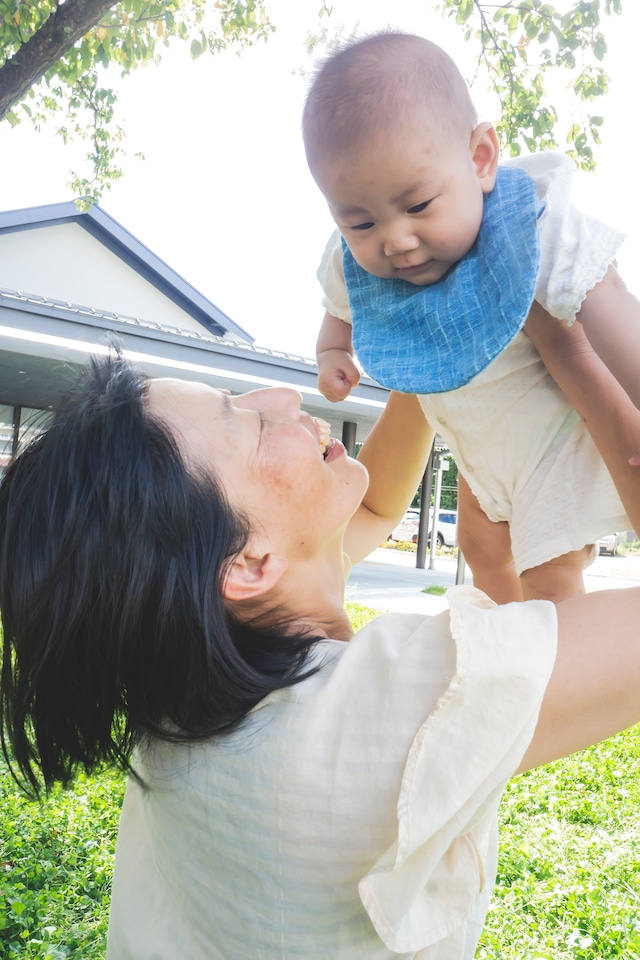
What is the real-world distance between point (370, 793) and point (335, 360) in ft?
3.43

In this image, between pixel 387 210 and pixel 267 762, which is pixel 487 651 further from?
pixel 387 210

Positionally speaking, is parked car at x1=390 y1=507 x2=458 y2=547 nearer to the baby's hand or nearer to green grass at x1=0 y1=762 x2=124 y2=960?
green grass at x1=0 y1=762 x2=124 y2=960

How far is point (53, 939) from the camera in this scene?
2.32 metres

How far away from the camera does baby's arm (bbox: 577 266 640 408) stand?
1.20 meters

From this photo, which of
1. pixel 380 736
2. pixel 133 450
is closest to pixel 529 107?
pixel 133 450

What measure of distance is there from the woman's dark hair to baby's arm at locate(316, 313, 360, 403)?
522 millimetres

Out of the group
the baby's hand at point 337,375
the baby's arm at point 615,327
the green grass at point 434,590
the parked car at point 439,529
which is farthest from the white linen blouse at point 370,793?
the parked car at point 439,529

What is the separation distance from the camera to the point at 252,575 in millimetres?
1319

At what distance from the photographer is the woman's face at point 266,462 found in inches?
51.8

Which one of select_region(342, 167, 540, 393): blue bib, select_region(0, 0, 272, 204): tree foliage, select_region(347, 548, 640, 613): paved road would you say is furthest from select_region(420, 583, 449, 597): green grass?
select_region(342, 167, 540, 393): blue bib

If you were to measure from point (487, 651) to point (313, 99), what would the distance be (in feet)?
3.93

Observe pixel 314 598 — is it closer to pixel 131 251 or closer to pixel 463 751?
pixel 463 751

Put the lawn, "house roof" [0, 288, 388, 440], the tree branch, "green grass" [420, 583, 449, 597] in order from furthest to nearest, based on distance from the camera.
→ "green grass" [420, 583, 449, 597] < "house roof" [0, 288, 388, 440] < the tree branch < the lawn

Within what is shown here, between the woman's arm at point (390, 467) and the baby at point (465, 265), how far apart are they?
17 centimetres
